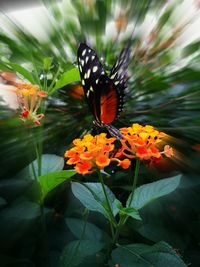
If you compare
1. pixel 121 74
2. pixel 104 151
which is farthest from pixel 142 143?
pixel 121 74

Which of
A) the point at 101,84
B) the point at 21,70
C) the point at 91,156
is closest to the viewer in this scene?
the point at 91,156

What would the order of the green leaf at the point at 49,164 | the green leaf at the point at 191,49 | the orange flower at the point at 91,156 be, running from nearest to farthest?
the orange flower at the point at 91,156, the green leaf at the point at 49,164, the green leaf at the point at 191,49

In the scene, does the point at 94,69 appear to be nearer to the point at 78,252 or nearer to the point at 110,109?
the point at 110,109


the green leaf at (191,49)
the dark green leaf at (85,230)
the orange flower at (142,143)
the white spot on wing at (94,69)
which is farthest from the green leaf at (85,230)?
the green leaf at (191,49)

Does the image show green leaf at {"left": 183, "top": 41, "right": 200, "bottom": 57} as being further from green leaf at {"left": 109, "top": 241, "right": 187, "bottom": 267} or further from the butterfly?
green leaf at {"left": 109, "top": 241, "right": 187, "bottom": 267}

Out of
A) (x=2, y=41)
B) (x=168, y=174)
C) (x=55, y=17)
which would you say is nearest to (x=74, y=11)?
(x=55, y=17)

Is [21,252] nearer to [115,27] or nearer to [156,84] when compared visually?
[156,84]

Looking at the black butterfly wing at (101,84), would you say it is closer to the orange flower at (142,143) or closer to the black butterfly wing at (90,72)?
the black butterfly wing at (90,72)
